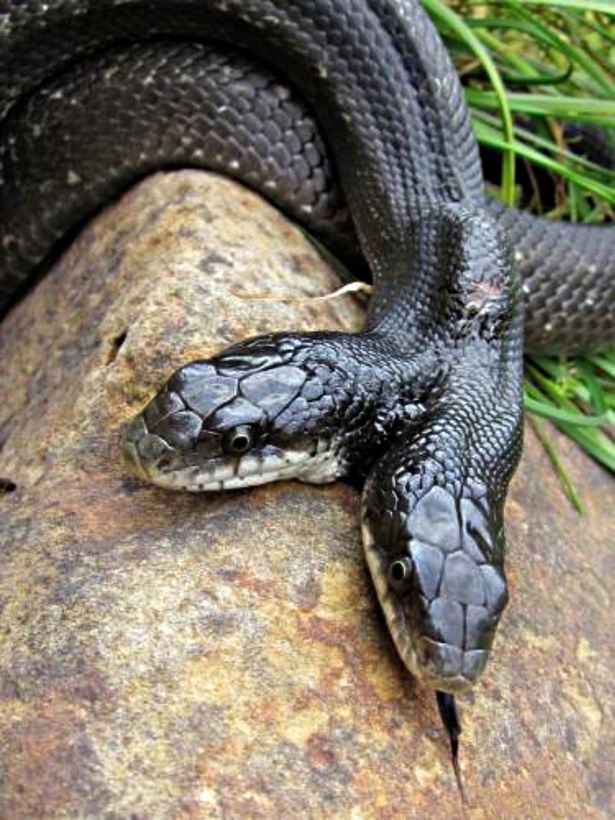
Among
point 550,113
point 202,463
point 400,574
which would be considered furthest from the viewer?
point 550,113

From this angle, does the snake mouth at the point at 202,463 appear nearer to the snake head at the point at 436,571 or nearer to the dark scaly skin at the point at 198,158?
the snake head at the point at 436,571

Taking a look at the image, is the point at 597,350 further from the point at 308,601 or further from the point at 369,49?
the point at 308,601

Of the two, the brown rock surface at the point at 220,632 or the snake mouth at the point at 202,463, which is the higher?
the snake mouth at the point at 202,463

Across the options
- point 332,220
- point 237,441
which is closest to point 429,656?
point 237,441

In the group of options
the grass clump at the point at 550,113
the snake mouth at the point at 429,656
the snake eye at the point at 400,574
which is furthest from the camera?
the grass clump at the point at 550,113

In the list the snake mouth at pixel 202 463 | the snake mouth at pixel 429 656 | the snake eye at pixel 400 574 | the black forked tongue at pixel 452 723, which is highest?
the snake mouth at pixel 202 463

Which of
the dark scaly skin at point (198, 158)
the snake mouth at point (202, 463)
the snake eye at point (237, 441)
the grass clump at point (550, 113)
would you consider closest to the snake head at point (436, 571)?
the snake mouth at point (202, 463)

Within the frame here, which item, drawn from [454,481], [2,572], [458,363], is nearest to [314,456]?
[454,481]

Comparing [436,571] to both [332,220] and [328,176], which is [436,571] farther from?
[328,176]
